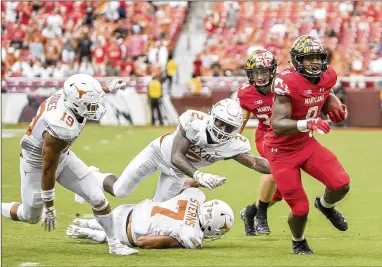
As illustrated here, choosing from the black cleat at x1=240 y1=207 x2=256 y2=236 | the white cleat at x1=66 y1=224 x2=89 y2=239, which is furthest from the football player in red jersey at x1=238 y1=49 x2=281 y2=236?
the white cleat at x1=66 y1=224 x2=89 y2=239

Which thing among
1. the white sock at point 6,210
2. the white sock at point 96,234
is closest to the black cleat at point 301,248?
the white sock at point 96,234

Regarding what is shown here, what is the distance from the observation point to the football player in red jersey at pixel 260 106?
7.95 metres

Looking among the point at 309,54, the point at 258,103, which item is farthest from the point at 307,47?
the point at 258,103

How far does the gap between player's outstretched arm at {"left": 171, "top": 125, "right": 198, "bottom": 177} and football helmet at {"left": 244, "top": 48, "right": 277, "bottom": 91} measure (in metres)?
0.99

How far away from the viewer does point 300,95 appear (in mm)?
6863

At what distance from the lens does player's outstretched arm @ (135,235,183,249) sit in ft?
23.4

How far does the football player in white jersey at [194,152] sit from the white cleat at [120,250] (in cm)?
70

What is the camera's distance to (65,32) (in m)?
23.7

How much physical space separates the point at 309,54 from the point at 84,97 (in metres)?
1.64

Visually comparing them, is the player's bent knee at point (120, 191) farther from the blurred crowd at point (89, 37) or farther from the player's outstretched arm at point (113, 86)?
the blurred crowd at point (89, 37)

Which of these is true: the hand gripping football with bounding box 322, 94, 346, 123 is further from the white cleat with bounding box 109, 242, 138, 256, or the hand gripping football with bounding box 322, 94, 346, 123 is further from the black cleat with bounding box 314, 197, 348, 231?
the white cleat with bounding box 109, 242, 138, 256

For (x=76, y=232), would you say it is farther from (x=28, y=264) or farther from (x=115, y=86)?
(x=115, y=86)

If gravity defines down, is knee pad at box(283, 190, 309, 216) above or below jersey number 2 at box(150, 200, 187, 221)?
above

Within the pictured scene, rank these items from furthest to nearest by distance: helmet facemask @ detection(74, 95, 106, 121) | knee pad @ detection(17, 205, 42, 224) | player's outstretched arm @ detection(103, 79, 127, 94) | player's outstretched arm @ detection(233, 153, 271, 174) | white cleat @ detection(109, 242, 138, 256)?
player's outstretched arm @ detection(103, 79, 127, 94) < player's outstretched arm @ detection(233, 153, 271, 174) < knee pad @ detection(17, 205, 42, 224) < white cleat @ detection(109, 242, 138, 256) < helmet facemask @ detection(74, 95, 106, 121)
